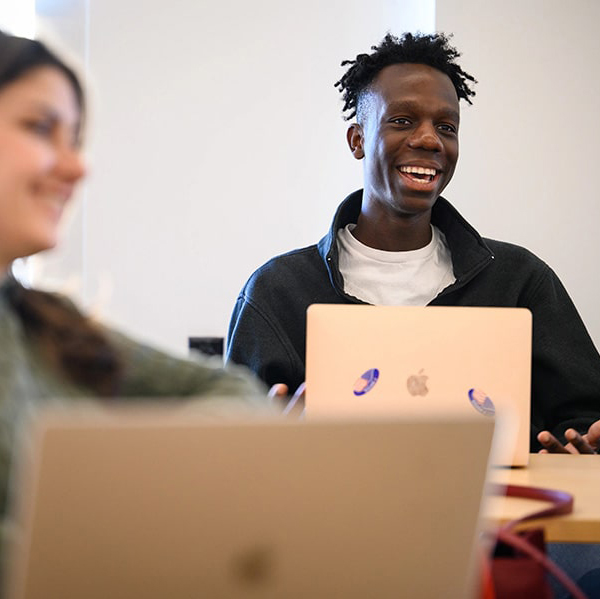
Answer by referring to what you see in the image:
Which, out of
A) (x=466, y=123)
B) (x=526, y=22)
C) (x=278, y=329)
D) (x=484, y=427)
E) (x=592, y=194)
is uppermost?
(x=526, y=22)

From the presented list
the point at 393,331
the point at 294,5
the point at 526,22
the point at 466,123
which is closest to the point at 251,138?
the point at 294,5

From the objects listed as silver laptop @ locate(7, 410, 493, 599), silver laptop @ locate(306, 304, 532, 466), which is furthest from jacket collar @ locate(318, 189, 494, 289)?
silver laptop @ locate(7, 410, 493, 599)

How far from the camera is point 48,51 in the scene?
112 cm

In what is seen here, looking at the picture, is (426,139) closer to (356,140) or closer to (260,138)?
(356,140)

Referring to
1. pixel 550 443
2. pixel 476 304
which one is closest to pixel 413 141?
pixel 476 304

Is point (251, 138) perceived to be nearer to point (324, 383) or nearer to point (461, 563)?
point (324, 383)

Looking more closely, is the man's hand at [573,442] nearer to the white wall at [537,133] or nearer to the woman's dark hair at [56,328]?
the woman's dark hair at [56,328]

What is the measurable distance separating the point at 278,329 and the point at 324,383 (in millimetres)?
662

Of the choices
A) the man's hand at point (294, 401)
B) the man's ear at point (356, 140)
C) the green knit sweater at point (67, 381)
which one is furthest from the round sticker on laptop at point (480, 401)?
the man's ear at point (356, 140)

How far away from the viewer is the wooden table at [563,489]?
1.30 m

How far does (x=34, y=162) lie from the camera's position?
1071mm

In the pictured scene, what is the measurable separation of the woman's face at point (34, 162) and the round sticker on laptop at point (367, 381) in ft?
2.01

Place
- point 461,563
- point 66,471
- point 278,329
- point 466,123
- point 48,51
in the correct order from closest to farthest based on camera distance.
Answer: point 66,471, point 461,563, point 48,51, point 278,329, point 466,123

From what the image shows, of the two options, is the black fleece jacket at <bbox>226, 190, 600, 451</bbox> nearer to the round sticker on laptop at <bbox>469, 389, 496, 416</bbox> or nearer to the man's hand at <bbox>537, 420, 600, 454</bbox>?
the man's hand at <bbox>537, 420, 600, 454</bbox>
